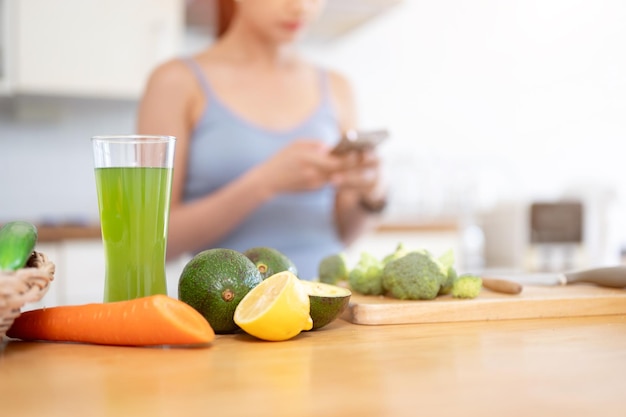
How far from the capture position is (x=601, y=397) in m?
0.59

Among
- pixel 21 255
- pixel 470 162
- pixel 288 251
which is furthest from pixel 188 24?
pixel 21 255

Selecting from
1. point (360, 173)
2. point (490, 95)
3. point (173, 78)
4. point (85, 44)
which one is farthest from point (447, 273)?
point (490, 95)

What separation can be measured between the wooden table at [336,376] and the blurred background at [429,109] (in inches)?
80.0

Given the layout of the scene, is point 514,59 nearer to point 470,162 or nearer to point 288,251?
point 470,162

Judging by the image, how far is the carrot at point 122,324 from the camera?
29.7 inches

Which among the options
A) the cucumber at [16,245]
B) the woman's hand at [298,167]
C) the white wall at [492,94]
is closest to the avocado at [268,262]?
the cucumber at [16,245]

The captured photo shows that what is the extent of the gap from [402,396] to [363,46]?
355 cm

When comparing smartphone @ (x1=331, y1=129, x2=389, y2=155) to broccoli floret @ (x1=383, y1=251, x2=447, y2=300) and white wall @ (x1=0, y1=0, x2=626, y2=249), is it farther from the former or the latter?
white wall @ (x1=0, y1=0, x2=626, y2=249)

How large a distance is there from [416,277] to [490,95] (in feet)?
11.4

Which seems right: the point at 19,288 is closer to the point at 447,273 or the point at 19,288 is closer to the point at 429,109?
the point at 447,273

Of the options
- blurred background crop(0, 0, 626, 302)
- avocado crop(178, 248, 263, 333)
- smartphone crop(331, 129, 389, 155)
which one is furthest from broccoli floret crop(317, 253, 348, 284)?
blurred background crop(0, 0, 626, 302)

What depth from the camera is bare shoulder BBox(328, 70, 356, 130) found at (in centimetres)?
201

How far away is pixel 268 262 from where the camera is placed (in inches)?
37.4

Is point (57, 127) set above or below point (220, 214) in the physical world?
above
